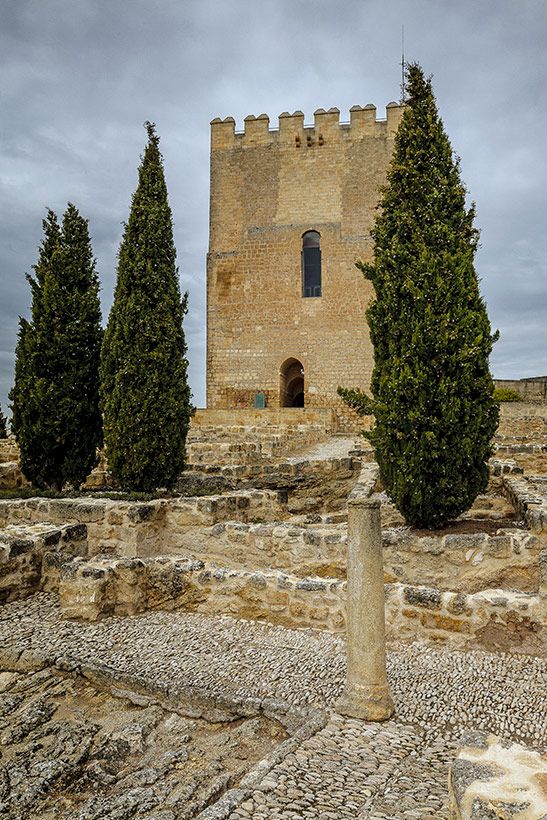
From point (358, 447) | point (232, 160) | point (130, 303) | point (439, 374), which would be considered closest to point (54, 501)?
point (130, 303)

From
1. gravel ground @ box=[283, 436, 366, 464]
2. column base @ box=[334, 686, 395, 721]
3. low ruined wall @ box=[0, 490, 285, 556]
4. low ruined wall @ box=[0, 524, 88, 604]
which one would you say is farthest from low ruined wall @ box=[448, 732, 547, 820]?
gravel ground @ box=[283, 436, 366, 464]

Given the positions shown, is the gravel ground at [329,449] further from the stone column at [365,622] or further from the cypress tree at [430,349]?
the stone column at [365,622]

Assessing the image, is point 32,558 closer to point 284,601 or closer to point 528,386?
point 284,601

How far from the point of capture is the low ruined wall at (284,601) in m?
5.06

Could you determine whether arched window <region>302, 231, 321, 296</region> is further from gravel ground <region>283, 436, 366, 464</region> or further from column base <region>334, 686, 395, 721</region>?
column base <region>334, 686, 395, 721</region>

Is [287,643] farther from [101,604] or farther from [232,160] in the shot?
[232,160]

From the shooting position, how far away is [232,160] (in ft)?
90.8

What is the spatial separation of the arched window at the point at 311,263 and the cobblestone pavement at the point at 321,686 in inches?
887

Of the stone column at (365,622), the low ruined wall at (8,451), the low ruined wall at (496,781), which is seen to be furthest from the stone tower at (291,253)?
the low ruined wall at (496,781)

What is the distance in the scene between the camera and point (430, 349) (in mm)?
7258

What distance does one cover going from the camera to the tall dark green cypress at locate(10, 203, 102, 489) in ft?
33.8

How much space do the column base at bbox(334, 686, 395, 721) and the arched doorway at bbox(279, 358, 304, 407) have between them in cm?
2282

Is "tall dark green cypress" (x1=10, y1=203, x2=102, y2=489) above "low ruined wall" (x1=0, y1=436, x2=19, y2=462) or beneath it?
above

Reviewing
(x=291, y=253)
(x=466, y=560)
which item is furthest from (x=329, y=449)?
(x=466, y=560)
